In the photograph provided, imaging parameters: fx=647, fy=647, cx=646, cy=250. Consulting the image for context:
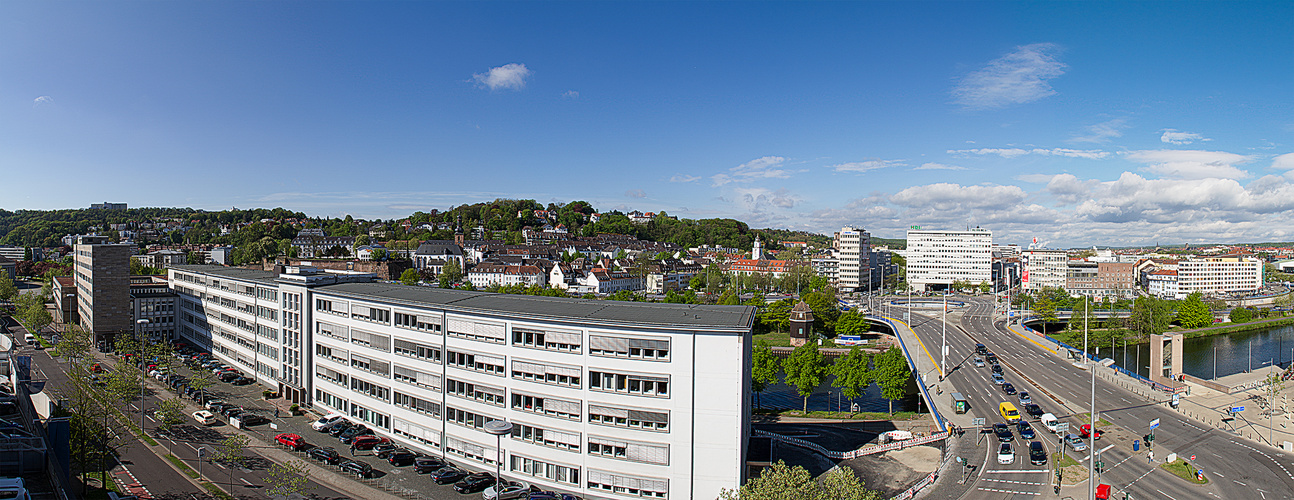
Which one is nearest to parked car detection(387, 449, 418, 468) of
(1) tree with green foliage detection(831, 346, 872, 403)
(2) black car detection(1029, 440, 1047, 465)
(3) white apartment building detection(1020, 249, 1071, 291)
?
(1) tree with green foliage detection(831, 346, 872, 403)

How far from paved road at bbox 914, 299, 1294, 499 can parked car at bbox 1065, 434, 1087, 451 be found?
650 mm

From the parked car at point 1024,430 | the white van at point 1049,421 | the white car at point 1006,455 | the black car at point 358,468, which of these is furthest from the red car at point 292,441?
the white van at point 1049,421

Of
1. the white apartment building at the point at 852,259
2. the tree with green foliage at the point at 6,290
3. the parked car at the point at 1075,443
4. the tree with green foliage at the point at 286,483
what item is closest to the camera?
the tree with green foliage at the point at 286,483

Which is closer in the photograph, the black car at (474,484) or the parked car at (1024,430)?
the black car at (474,484)

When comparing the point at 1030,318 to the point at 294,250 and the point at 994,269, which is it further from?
the point at 294,250

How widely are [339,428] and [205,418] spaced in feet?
26.8

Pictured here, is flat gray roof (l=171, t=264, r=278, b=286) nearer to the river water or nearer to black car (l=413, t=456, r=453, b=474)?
black car (l=413, t=456, r=453, b=474)

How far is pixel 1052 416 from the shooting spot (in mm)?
34688

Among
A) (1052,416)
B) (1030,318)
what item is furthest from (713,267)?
(1052,416)

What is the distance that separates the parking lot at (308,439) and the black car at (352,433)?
22cm

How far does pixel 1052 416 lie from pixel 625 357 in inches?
1002

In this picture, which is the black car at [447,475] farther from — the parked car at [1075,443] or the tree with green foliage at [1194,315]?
the tree with green foliage at [1194,315]

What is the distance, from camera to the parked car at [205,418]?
33.5m

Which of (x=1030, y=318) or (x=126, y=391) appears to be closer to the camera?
(x=126, y=391)
